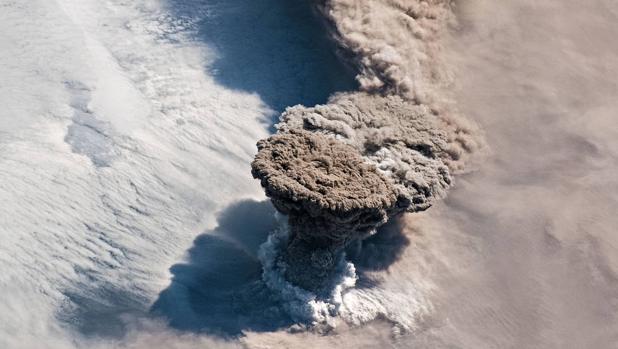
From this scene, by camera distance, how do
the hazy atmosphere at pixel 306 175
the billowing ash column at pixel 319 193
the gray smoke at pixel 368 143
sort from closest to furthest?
the billowing ash column at pixel 319 193 → the gray smoke at pixel 368 143 → the hazy atmosphere at pixel 306 175

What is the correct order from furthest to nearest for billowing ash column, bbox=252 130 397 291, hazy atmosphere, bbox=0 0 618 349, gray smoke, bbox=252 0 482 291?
1. hazy atmosphere, bbox=0 0 618 349
2. gray smoke, bbox=252 0 482 291
3. billowing ash column, bbox=252 130 397 291

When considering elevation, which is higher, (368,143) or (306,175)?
(306,175)

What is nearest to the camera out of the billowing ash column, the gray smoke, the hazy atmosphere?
the billowing ash column

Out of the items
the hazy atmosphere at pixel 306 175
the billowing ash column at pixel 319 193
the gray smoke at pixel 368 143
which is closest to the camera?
the billowing ash column at pixel 319 193

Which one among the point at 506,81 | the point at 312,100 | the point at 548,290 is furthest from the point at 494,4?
the point at 548,290

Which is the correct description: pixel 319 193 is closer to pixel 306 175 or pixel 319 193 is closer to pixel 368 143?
pixel 306 175

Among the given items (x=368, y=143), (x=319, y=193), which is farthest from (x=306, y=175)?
(x=368, y=143)
